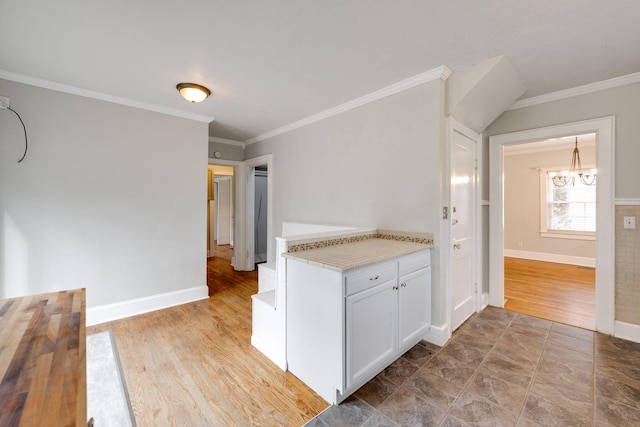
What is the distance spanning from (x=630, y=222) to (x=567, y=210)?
3.81 meters

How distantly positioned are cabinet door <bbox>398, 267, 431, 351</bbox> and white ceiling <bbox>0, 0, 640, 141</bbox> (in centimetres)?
178

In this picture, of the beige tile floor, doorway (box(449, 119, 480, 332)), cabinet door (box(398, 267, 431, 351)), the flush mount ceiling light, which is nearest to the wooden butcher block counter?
the beige tile floor

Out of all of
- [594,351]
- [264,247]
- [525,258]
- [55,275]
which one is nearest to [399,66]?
[594,351]

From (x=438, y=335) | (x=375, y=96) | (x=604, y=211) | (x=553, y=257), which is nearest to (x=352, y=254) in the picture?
(x=438, y=335)

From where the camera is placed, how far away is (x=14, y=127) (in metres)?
2.44

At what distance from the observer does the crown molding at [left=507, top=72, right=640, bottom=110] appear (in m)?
2.36

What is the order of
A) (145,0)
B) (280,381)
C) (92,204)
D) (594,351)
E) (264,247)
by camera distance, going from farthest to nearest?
1. (264,247)
2. (92,204)
3. (594,351)
4. (280,381)
5. (145,0)

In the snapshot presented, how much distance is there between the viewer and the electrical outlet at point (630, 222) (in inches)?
94.3

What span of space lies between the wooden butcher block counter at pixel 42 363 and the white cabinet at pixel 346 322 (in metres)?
1.13

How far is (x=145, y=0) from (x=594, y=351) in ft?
13.6

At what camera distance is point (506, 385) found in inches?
71.8

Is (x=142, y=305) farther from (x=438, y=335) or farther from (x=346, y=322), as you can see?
(x=438, y=335)

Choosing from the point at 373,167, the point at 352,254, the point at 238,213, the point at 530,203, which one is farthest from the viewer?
the point at 530,203

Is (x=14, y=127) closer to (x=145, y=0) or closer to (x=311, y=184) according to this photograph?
(x=145, y=0)
